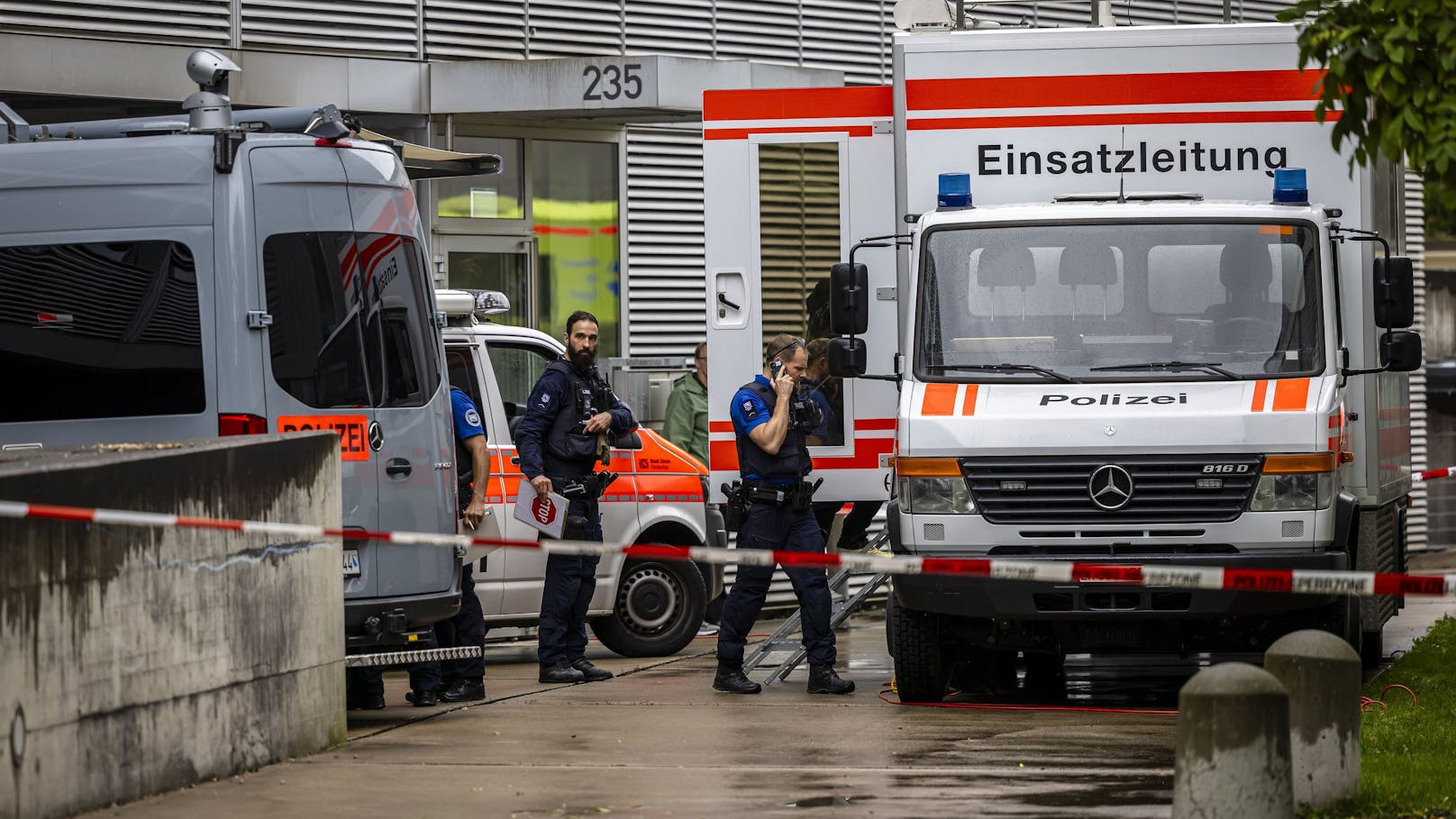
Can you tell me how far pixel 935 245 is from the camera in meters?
10.9

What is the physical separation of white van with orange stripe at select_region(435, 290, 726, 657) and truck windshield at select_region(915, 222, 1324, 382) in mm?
3178

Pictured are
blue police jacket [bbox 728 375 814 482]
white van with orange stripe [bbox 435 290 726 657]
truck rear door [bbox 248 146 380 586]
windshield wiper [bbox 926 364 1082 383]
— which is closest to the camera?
truck rear door [bbox 248 146 380 586]

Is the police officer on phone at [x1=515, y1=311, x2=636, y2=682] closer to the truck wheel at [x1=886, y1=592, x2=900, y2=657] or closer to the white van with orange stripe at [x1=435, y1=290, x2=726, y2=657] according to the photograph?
the white van with orange stripe at [x1=435, y1=290, x2=726, y2=657]

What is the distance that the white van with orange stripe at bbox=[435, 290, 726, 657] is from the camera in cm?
1293

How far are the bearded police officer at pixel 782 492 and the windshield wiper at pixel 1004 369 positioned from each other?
1.01 meters

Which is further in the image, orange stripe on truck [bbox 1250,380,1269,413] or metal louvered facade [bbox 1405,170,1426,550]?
metal louvered facade [bbox 1405,170,1426,550]

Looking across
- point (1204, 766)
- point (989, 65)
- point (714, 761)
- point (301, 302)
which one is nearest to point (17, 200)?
point (301, 302)

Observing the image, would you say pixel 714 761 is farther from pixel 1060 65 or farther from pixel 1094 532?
pixel 1060 65

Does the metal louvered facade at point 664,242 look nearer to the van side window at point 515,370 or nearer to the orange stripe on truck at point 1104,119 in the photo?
the van side window at point 515,370

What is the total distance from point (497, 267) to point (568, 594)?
582 cm

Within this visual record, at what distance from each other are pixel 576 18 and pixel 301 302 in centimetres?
817

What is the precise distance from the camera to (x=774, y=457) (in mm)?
11500

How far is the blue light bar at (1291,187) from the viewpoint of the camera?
35.9 feet

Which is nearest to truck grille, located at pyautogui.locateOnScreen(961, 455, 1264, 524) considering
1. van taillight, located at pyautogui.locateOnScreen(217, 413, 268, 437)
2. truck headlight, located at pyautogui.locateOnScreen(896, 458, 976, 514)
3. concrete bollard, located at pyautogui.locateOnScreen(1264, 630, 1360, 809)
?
truck headlight, located at pyautogui.locateOnScreen(896, 458, 976, 514)
